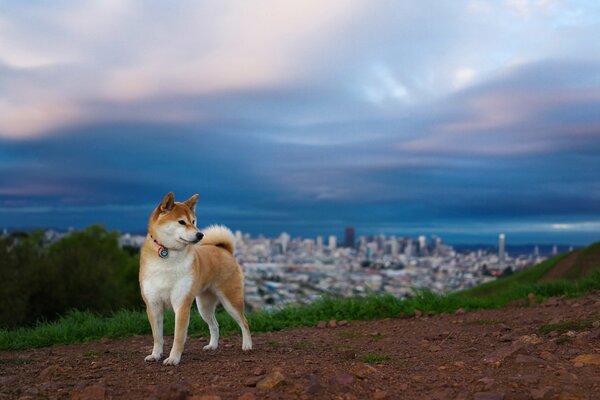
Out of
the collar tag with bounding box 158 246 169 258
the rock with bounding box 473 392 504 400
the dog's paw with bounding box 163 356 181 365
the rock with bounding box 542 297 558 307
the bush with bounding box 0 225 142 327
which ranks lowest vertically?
the bush with bounding box 0 225 142 327

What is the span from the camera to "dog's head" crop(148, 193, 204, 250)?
21.7 ft

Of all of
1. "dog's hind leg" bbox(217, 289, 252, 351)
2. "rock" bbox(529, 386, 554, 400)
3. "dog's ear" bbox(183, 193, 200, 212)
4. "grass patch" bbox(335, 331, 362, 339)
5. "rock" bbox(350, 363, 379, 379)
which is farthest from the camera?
"grass patch" bbox(335, 331, 362, 339)

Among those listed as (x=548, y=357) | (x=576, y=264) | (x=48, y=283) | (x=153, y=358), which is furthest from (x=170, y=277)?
(x=48, y=283)

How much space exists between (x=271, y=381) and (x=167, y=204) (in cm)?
257

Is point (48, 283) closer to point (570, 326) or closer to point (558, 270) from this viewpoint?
point (558, 270)

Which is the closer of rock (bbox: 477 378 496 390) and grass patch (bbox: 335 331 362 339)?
rock (bbox: 477 378 496 390)

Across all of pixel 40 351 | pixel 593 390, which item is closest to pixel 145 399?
pixel 593 390

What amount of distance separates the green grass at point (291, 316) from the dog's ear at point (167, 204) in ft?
11.9

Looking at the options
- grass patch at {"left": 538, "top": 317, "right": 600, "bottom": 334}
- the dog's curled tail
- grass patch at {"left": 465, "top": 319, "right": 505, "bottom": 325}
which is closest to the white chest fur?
the dog's curled tail

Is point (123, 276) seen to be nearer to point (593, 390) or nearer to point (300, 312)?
point (300, 312)

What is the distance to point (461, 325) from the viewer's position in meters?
9.41

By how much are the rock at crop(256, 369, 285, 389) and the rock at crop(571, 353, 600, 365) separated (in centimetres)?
306

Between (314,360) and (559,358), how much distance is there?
2539mm

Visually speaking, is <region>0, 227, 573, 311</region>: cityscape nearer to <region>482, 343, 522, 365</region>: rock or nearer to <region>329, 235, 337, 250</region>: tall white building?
<region>329, 235, 337, 250</region>: tall white building
